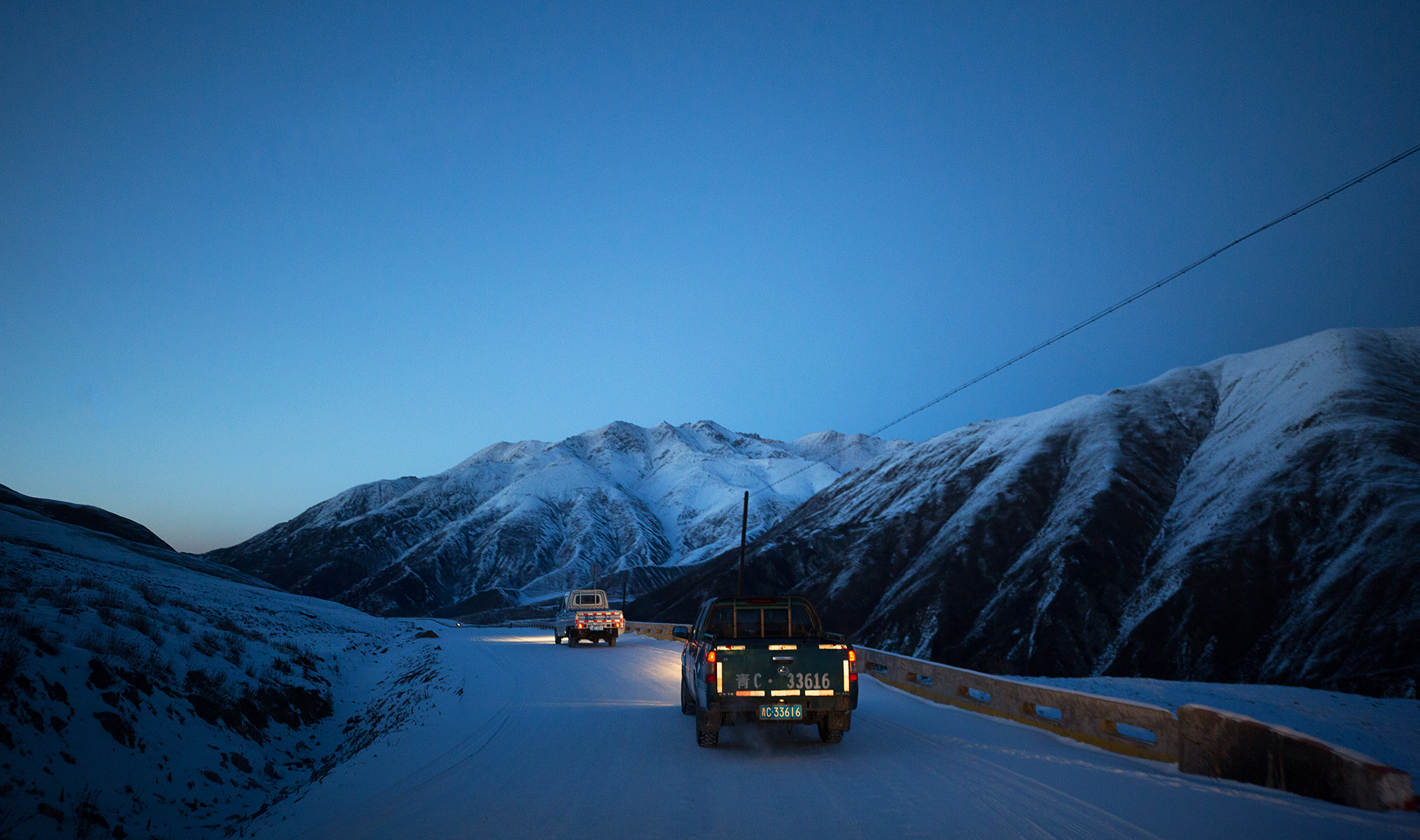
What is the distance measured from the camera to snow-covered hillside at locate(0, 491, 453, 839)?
27.0ft

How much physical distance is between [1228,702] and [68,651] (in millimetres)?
26509

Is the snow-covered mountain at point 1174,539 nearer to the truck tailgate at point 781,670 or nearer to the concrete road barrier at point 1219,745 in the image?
the concrete road barrier at point 1219,745

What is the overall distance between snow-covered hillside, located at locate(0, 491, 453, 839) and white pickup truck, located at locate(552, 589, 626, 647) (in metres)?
11.3

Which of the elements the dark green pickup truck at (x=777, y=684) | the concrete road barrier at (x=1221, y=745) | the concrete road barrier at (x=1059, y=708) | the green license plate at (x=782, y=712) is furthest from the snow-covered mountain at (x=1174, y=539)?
the green license plate at (x=782, y=712)

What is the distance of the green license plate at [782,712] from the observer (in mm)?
10016

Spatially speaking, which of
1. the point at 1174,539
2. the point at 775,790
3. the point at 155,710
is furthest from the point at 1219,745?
the point at 1174,539

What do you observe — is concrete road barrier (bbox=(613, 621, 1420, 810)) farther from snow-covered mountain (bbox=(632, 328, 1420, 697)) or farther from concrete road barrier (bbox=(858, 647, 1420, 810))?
snow-covered mountain (bbox=(632, 328, 1420, 697))

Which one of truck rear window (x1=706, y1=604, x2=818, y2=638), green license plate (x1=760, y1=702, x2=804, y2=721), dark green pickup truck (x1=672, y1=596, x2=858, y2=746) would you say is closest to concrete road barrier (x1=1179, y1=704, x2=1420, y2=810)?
dark green pickup truck (x1=672, y1=596, x2=858, y2=746)

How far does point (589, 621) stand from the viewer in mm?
35531

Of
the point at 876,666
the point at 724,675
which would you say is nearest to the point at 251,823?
the point at 724,675

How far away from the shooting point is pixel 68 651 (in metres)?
10.5

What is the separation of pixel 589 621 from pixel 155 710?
25385mm

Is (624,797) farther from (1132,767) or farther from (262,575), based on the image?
(262,575)

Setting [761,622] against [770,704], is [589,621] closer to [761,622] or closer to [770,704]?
[761,622]
